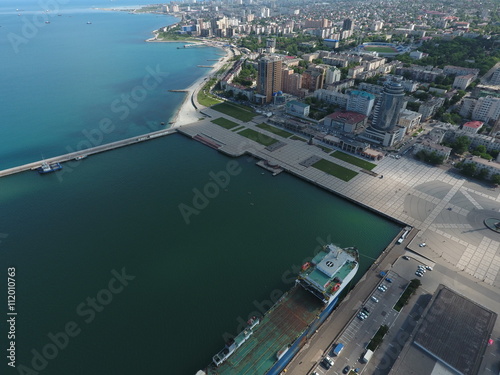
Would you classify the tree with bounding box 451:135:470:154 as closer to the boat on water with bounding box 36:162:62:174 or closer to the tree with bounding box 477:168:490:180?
the tree with bounding box 477:168:490:180

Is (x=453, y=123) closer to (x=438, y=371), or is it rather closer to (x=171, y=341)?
(x=438, y=371)

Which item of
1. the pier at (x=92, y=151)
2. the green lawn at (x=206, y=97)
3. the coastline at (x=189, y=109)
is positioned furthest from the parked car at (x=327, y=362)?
the green lawn at (x=206, y=97)

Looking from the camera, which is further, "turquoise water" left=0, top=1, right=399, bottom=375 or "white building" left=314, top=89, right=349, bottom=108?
"white building" left=314, top=89, right=349, bottom=108

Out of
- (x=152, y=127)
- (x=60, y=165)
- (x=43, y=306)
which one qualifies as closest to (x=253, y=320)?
(x=43, y=306)

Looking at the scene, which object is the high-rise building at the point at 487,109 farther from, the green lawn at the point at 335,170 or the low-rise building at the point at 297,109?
the green lawn at the point at 335,170

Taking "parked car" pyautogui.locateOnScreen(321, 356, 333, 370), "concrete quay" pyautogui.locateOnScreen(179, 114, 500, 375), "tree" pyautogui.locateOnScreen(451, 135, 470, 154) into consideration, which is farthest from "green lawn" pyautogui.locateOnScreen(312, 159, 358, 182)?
"parked car" pyautogui.locateOnScreen(321, 356, 333, 370)
